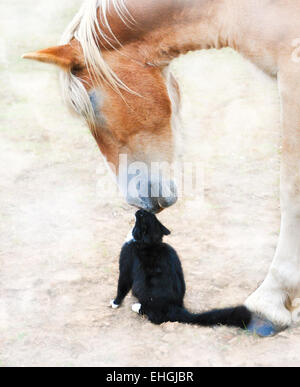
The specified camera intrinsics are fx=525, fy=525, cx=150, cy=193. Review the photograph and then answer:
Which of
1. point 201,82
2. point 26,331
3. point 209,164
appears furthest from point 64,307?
point 201,82

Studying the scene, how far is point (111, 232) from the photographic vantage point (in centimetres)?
395

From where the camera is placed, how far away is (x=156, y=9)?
2703mm

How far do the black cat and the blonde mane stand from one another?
775mm

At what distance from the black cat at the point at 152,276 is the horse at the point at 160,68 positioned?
0.35 metres

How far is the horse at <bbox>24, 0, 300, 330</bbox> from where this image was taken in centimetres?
256

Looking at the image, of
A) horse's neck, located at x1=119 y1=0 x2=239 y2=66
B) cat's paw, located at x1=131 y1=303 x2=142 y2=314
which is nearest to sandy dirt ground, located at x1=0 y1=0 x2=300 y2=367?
cat's paw, located at x1=131 y1=303 x2=142 y2=314

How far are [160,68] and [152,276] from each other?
121cm

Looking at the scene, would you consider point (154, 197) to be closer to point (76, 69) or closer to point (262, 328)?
point (76, 69)

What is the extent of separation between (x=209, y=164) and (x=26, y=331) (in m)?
2.54

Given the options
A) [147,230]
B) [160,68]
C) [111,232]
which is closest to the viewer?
[160,68]

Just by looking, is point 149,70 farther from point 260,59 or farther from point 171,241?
point 171,241

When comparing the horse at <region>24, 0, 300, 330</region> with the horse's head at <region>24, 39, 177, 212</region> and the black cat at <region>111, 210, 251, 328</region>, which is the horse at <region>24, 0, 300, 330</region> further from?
the black cat at <region>111, 210, 251, 328</region>

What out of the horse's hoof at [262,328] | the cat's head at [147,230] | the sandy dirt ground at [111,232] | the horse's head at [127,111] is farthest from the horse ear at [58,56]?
the horse's hoof at [262,328]

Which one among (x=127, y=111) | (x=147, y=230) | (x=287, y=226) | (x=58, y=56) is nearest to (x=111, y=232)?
(x=147, y=230)
